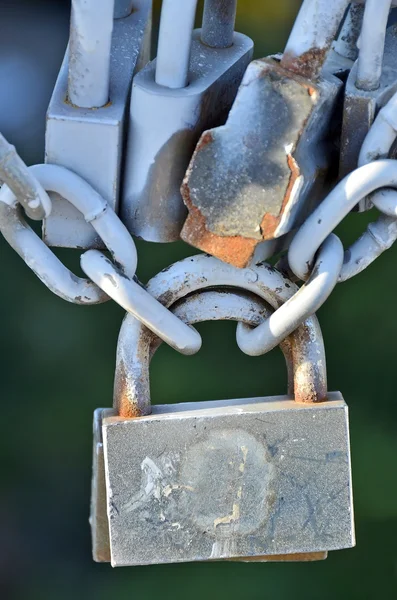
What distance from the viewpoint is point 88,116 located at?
3.23ft

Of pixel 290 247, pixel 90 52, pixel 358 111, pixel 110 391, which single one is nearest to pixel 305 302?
pixel 290 247

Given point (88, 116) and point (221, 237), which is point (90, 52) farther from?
point (221, 237)

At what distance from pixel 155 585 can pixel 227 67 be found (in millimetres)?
1460

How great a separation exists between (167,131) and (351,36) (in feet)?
0.67

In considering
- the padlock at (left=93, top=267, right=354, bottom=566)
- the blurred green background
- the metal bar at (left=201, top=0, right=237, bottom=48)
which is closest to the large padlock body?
the padlock at (left=93, top=267, right=354, bottom=566)

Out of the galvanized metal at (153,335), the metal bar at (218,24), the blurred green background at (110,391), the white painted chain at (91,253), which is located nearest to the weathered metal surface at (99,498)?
the galvanized metal at (153,335)

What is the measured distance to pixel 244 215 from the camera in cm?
98

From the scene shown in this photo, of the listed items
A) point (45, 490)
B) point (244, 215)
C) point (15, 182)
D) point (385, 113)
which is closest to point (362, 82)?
point (385, 113)

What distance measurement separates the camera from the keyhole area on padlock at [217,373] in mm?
2352

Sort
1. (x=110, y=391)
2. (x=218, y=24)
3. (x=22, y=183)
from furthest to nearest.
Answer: (x=110, y=391), (x=218, y=24), (x=22, y=183)

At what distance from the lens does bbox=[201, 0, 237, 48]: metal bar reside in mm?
1070

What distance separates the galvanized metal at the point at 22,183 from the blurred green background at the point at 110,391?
1347 millimetres

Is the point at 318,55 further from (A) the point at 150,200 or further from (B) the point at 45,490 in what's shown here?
Result: (B) the point at 45,490

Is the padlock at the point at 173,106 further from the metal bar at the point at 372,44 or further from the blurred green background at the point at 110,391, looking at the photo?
the blurred green background at the point at 110,391
